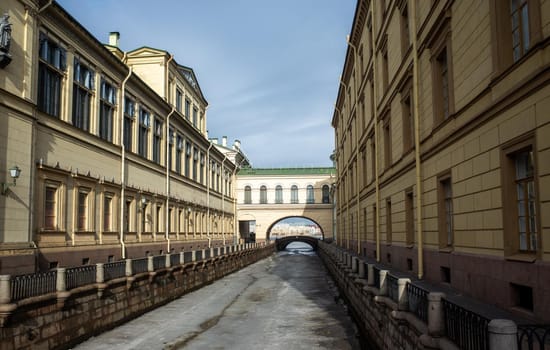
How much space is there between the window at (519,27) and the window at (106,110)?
18.2 metres

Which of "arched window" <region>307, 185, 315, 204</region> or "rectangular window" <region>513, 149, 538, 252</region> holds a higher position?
"arched window" <region>307, 185, 315, 204</region>

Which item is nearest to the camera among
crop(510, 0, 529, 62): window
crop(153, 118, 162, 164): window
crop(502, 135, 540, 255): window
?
crop(502, 135, 540, 255): window

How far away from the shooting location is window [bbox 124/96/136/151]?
25.9 m

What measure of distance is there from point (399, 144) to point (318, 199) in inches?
2049

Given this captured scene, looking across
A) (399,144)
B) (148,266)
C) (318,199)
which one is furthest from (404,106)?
(318,199)

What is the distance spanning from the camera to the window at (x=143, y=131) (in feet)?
92.9

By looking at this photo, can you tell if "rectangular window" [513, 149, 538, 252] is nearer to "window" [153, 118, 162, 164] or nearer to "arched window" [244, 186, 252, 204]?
"window" [153, 118, 162, 164]

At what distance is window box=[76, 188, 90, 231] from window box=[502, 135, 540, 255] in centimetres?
1615

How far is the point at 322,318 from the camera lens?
19422 millimetres

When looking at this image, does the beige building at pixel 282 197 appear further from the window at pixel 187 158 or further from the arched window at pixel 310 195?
the window at pixel 187 158

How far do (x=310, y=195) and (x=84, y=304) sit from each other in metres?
56.8

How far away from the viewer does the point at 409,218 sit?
17047 millimetres

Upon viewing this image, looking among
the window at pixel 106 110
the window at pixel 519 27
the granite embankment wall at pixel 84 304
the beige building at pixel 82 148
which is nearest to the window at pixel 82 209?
the beige building at pixel 82 148

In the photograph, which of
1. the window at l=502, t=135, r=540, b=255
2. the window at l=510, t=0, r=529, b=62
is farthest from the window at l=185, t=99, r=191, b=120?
the window at l=502, t=135, r=540, b=255
